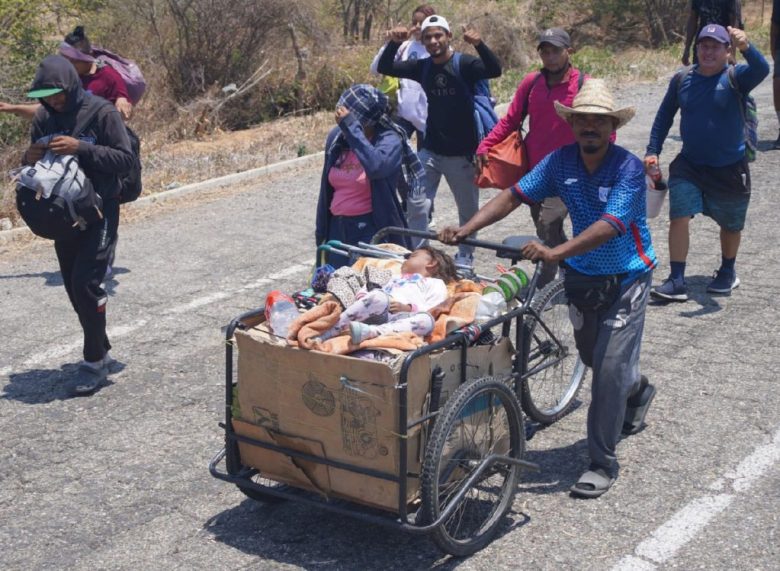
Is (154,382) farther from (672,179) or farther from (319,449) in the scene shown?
(672,179)

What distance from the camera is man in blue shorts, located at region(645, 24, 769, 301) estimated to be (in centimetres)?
739

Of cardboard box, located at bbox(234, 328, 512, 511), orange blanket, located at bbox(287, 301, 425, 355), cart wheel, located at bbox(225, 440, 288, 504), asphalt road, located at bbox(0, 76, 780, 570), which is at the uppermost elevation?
orange blanket, located at bbox(287, 301, 425, 355)

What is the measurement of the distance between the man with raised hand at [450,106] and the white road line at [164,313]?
52.5 inches

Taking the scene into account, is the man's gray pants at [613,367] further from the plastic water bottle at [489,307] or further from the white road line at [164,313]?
the white road line at [164,313]

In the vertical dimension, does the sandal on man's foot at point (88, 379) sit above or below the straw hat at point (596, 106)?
below

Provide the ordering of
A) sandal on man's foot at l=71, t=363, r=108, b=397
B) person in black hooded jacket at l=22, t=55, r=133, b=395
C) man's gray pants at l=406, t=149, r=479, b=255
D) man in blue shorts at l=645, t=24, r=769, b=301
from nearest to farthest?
person in black hooded jacket at l=22, t=55, r=133, b=395 < sandal on man's foot at l=71, t=363, r=108, b=397 < man in blue shorts at l=645, t=24, r=769, b=301 < man's gray pants at l=406, t=149, r=479, b=255

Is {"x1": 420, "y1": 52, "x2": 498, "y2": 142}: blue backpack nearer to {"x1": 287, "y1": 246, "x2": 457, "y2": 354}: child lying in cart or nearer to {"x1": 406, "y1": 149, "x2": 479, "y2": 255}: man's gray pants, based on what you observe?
{"x1": 406, "y1": 149, "x2": 479, "y2": 255}: man's gray pants

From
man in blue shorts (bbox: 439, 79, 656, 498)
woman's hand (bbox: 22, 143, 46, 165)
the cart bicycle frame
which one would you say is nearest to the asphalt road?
the cart bicycle frame

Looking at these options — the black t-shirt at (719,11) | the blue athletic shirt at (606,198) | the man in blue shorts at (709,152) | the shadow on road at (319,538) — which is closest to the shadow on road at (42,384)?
the shadow on road at (319,538)

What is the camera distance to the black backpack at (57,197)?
6012 mm

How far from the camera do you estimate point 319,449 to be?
14.2ft

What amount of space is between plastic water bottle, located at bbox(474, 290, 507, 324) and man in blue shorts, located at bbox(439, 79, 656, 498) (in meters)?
0.38

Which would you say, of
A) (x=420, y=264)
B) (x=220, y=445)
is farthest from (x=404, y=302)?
(x=220, y=445)

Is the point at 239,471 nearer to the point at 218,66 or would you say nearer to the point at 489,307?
the point at 489,307
